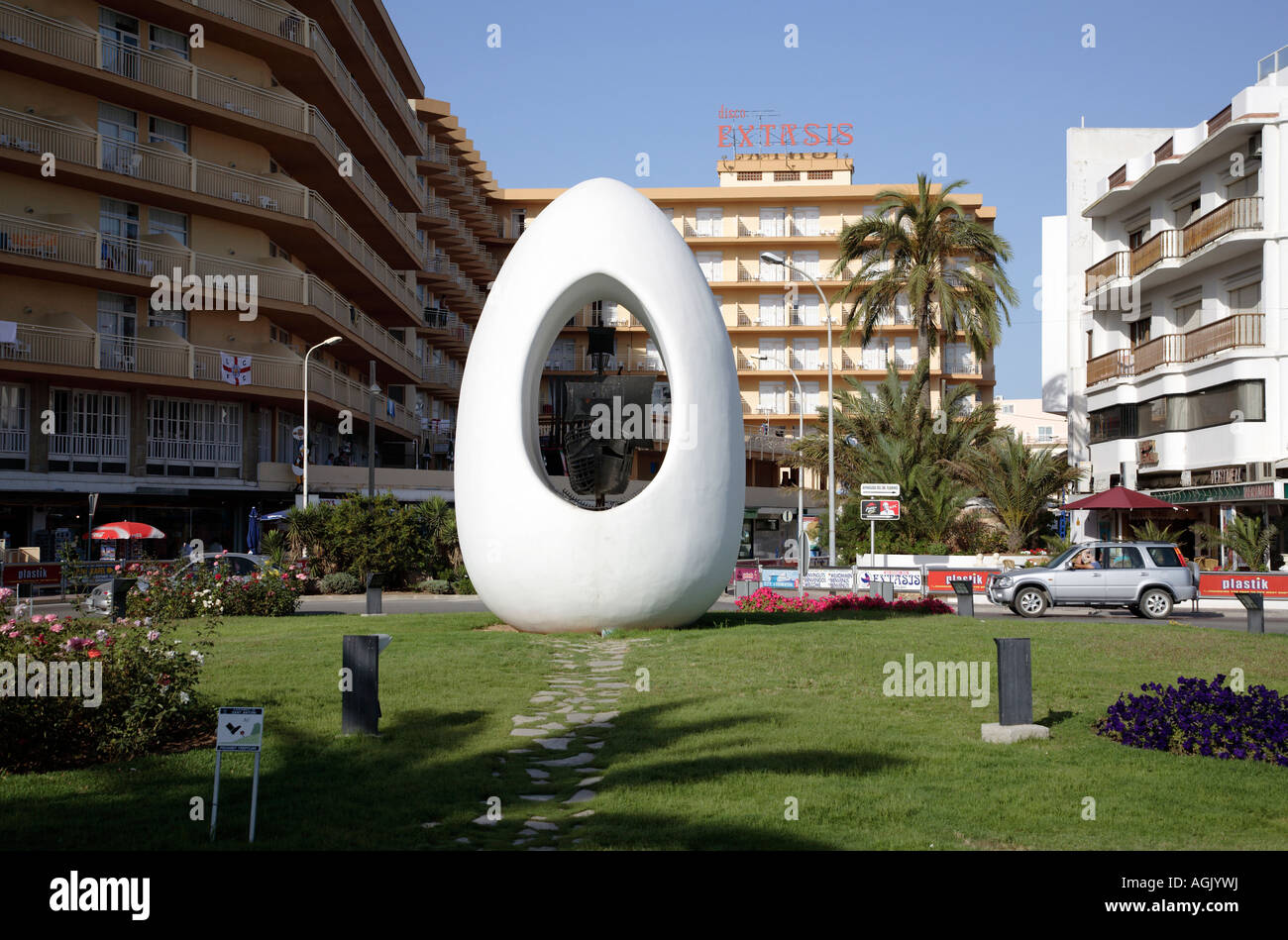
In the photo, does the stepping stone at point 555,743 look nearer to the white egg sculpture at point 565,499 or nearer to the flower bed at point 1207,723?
the flower bed at point 1207,723

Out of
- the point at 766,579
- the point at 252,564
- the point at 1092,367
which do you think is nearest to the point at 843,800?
the point at 766,579

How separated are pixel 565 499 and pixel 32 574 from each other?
19265 millimetres

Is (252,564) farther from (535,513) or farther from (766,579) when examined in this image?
(535,513)

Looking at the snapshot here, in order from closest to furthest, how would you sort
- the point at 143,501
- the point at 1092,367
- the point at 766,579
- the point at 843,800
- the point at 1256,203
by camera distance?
the point at 843,800 → the point at 766,579 → the point at 1256,203 → the point at 143,501 → the point at 1092,367

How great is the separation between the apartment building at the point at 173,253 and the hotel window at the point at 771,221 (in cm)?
3019

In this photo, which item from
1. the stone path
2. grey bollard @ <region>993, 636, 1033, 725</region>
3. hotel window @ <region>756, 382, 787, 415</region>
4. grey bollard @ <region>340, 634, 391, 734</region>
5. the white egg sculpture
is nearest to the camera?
the stone path

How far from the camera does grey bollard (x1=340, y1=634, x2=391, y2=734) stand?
8.64 metres

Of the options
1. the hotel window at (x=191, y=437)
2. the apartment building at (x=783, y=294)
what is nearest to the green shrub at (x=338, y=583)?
the hotel window at (x=191, y=437)

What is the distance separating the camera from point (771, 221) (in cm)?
6925

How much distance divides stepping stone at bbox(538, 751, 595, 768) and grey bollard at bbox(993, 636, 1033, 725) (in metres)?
3.44

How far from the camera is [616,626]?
1512 cm

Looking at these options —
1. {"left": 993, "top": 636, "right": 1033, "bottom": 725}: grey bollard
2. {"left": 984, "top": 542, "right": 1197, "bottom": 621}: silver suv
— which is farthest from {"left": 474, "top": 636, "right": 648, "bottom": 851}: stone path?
{"left": 984, "top": 542, "right": 1197, "bottom": 621}: silver suv

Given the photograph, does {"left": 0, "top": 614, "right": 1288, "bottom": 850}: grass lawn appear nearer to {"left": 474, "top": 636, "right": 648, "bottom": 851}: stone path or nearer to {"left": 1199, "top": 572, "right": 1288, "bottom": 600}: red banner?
{"left": 474, "top": 636, "right": 648, "bottom": 851}: stone path

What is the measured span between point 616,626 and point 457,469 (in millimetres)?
3080
